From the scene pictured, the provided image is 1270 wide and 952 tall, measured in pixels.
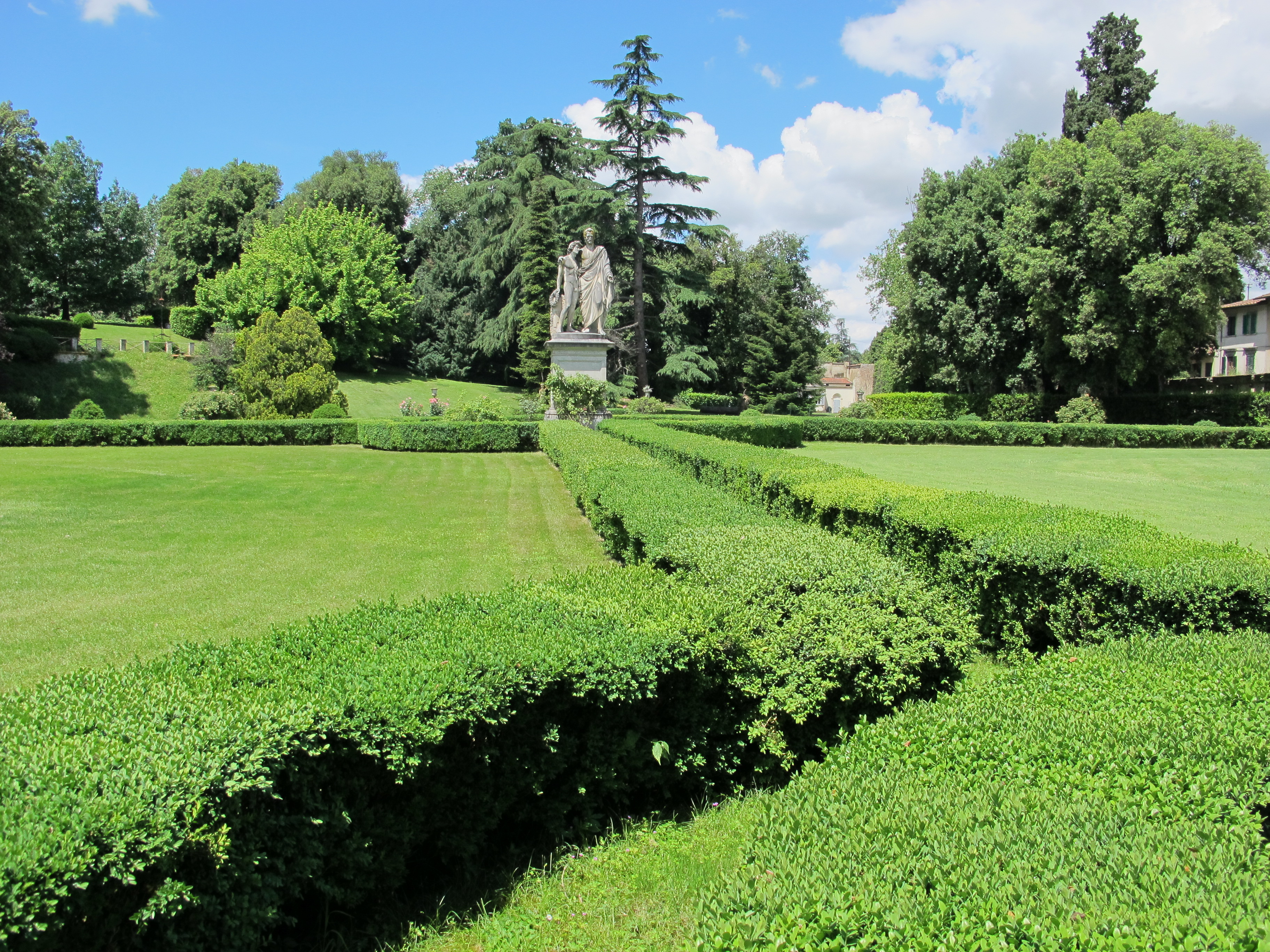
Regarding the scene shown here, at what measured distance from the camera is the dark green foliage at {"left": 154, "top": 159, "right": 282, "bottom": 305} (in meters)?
45.9

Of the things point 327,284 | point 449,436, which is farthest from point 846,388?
point 449,436

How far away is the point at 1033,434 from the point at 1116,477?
9.79m

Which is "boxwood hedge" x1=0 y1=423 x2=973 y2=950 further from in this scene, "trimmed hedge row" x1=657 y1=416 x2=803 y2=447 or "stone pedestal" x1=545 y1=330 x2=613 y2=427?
"stone pedestal" x1=545 y1=330 x2=613 y2=427

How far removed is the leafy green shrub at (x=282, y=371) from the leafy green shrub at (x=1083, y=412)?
26434 millimetres

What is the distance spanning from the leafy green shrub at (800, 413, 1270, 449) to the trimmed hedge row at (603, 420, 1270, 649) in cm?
2016

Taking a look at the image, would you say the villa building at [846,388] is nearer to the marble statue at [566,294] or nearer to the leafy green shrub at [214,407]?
the marble statue at [566,294]

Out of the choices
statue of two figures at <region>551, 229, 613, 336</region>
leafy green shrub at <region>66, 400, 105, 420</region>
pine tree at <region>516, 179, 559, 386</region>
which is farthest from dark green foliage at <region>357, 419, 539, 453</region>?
pine tree at <region>516, 179, 559, 386</region>

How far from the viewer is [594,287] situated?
23.3 m

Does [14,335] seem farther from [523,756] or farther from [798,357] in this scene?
[523,756]

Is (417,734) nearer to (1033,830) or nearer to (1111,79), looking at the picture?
(1033,830)

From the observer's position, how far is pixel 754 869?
2.18 meters

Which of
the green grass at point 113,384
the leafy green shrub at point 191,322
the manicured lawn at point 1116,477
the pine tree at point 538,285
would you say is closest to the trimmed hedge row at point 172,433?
the green grass at point 113,384

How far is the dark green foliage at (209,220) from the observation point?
151ft

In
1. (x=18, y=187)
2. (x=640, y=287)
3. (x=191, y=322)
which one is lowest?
(x=191, y=322)
